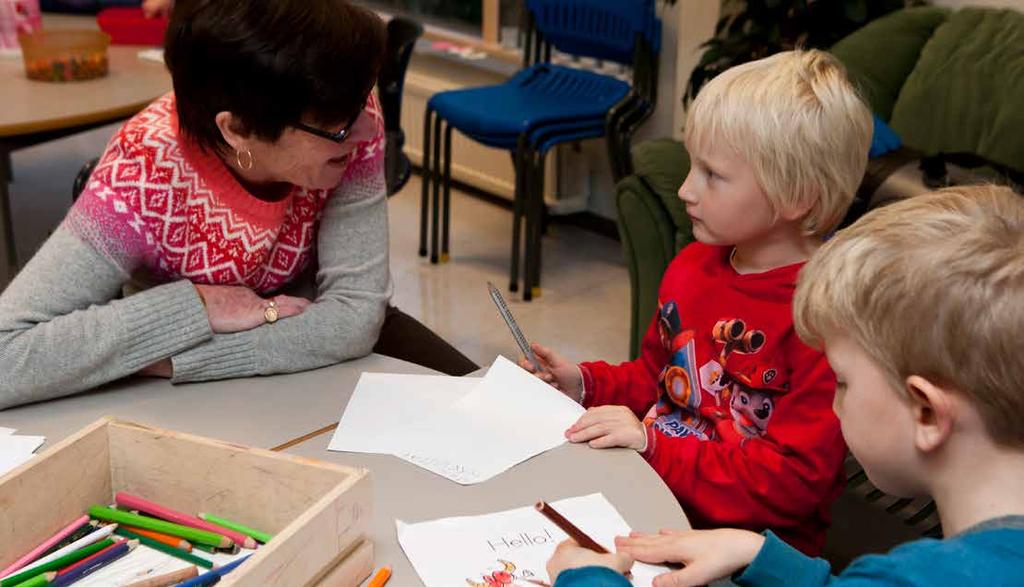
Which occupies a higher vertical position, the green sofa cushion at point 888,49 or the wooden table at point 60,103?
the green sofa cushion at point 888,49

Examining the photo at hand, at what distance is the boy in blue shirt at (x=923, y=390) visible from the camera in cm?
90

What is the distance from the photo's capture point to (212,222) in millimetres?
1511

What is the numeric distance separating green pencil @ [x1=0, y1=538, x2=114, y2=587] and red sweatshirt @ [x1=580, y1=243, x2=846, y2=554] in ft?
2.01

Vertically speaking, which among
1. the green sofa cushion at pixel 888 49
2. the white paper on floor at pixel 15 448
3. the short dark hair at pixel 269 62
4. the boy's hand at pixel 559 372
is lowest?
the boy's hand at pixel 559 372

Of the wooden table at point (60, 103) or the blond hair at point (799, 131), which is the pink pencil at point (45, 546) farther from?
the wooden table at point (60, 103)

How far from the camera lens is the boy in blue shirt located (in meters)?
0.90

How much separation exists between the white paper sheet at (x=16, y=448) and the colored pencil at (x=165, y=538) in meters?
0.21

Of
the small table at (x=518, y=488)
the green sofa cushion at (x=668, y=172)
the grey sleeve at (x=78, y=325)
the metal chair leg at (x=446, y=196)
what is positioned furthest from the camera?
the metal chair leg at (x=446, y=196)

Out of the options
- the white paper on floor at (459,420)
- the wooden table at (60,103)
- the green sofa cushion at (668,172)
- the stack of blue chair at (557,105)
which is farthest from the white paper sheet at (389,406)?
the stack of blue chair at (557,105)

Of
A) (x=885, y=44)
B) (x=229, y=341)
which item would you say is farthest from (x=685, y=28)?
(x=229, y=341)

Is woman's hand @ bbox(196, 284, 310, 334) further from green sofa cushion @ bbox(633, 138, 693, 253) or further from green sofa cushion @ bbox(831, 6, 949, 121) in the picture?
green sofa cushion @ bbox(831, 6, 949, 121)

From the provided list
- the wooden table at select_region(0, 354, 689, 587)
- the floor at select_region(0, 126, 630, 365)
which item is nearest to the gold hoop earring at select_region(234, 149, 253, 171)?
the wooden table at select_region(0, 354, 689, 587)

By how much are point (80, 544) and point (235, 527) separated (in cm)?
14

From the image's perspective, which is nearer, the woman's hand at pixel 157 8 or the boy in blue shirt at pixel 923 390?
the boy in blue shirt at pixel 923 390
